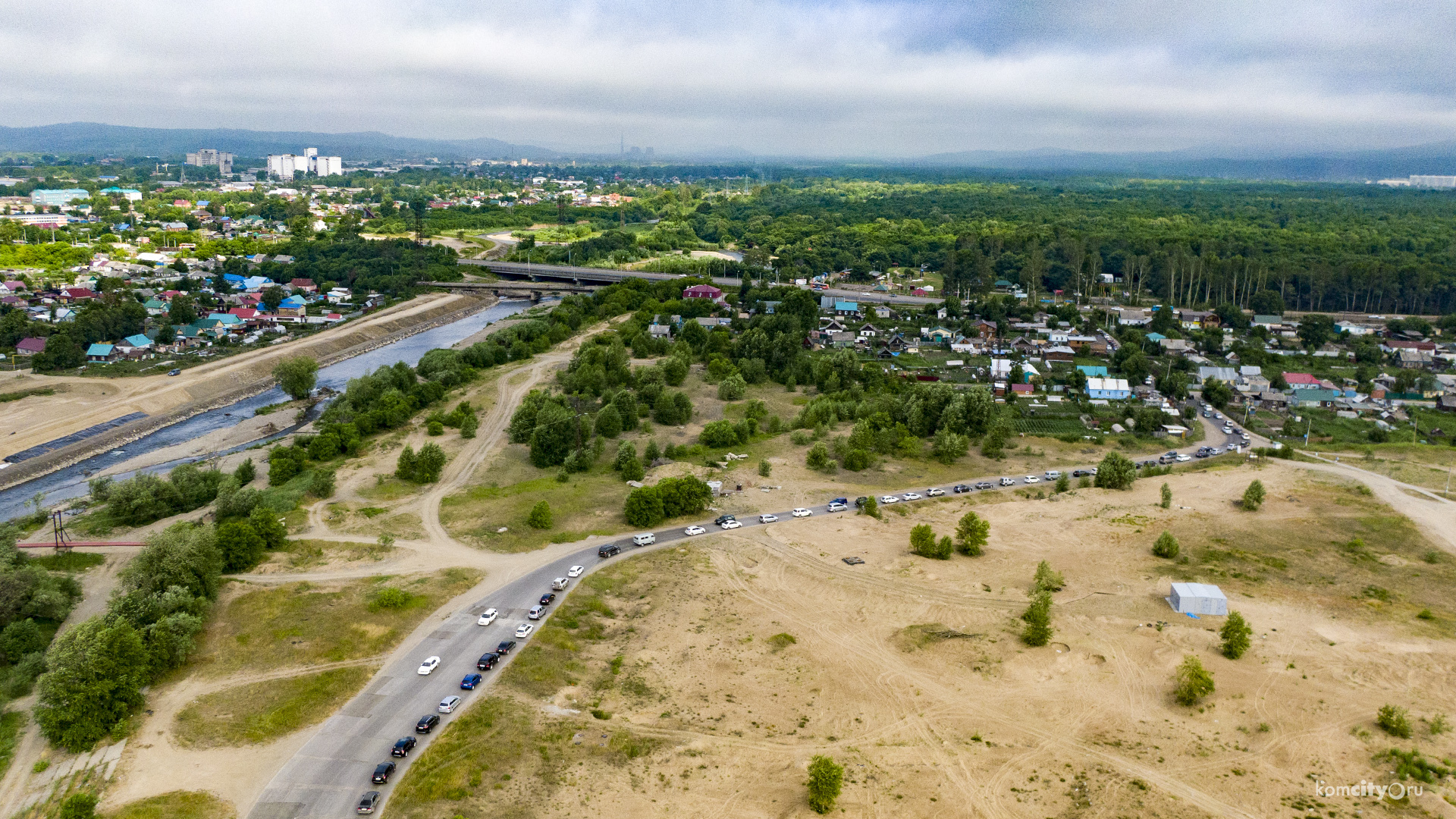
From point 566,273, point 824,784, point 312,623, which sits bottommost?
point 312,623

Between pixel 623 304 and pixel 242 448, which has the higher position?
pixel 623 304

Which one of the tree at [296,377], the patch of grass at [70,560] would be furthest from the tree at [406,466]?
the tree at [296,377]

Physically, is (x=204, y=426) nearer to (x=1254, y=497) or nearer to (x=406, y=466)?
(x=406, y=466)

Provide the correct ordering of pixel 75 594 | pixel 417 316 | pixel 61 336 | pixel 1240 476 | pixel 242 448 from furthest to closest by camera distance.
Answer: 1. pixel 417 316
2. pixel 61 336
3. pixel 242 448
4. pixel 1240 476
5. pixel 75 594

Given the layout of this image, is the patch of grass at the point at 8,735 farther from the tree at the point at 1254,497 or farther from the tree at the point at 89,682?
the tree at the point at 1254,497

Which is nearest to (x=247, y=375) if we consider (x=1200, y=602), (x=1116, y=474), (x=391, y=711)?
(x=391, y=711)

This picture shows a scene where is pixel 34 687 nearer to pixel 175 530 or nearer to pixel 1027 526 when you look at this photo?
pixel 175 530

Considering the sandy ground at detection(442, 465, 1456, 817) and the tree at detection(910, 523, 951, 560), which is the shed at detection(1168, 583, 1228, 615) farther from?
the tree at detection(910, 523, 951, 560)

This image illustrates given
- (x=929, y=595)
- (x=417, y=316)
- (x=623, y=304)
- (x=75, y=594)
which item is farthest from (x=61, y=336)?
(x=929, y=595)
